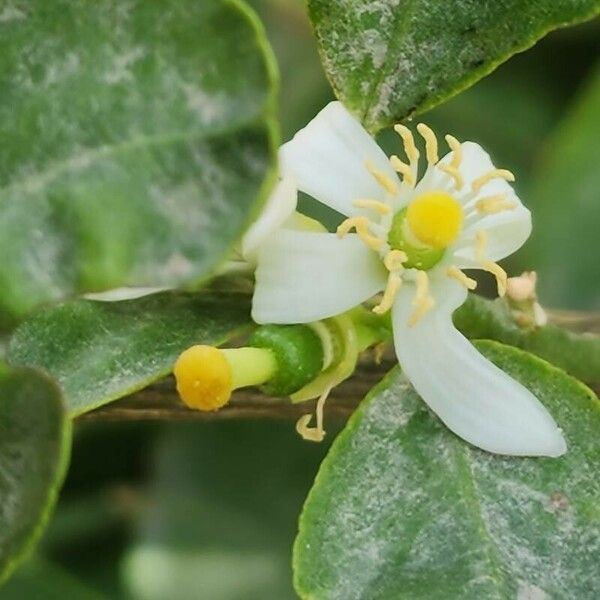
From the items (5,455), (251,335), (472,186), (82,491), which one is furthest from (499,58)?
(82,491)

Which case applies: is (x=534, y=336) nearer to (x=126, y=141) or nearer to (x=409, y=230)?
(x=409, y=230)

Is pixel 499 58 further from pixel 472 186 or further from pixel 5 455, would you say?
pixel 5 455

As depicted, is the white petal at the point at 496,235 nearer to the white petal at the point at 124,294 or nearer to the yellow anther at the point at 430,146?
the yellow anther at the point at 430,146

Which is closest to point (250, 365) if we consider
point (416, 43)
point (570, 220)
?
point (416, 43)

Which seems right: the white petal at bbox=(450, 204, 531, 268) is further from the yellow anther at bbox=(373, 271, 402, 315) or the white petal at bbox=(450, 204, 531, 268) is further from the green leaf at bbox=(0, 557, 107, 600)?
the green leaf at bbox=(0, 557, 107, 600)

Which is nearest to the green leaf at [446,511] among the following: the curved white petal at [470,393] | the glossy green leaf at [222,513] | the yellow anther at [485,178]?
the curved white petal at [470,393]

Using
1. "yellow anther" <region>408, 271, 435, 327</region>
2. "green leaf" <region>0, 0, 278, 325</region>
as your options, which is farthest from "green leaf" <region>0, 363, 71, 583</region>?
"yellow anther" <region>408, 271, 435, 327</region>
